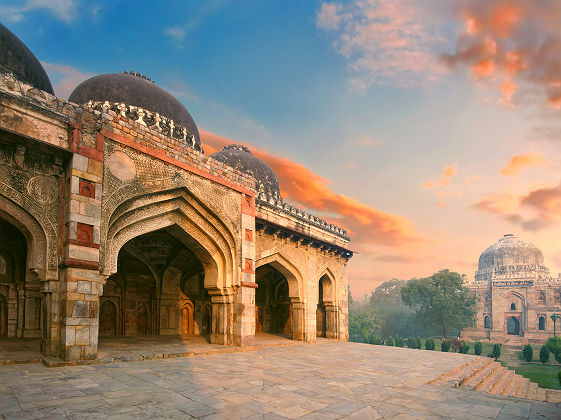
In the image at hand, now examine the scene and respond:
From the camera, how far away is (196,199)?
10.1 m

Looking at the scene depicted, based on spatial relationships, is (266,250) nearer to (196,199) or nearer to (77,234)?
(196,199)

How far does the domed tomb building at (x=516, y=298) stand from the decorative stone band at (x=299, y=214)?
1213 inches

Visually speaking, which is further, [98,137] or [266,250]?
[266,250]

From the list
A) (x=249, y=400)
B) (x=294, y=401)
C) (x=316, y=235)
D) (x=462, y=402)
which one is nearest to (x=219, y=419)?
(x=249, y=400)

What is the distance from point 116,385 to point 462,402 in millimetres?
4856

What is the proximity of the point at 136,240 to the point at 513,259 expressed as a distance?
45.7 metres

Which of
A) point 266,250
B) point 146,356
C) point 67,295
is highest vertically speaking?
point 266,250

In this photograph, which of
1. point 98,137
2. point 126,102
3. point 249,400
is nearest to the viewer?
point 249,400

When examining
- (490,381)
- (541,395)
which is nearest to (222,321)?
(490,381)

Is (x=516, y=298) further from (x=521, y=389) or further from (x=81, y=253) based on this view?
(x=81, y=253)

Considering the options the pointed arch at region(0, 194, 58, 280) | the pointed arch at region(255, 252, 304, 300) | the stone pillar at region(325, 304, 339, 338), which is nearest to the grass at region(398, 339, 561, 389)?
the stone pillar at region(325, 304, 339, 338)

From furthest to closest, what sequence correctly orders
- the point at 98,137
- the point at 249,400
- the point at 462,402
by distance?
the point at 98,137, the point at 462,402, the point at 249,400

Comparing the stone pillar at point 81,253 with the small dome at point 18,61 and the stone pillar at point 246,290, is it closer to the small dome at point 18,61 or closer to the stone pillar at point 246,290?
the small dome at point 18,61

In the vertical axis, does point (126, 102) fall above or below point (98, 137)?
above
